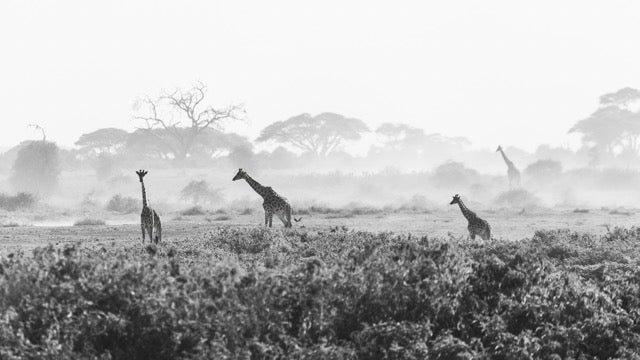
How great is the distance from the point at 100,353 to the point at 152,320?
0.50 meters

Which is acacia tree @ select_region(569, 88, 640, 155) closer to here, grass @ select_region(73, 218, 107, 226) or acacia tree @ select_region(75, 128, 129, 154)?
acacia tree @ select_region(75, 128, 129, 154)

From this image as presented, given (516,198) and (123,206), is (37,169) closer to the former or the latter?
(123,206)

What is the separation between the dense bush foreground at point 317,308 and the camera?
313 inches

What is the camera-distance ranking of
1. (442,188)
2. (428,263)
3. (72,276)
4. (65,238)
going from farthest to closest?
(442,188) < (65,238) < (428,263) < (72,276)

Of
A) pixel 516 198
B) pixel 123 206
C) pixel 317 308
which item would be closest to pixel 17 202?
pixel 123 206

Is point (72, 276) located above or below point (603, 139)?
below

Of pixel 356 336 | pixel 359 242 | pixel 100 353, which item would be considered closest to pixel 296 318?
pixel 356 336

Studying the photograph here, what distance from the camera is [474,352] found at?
8953mm

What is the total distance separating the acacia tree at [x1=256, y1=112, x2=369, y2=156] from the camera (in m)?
80.7

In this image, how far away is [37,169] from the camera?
63000 mm

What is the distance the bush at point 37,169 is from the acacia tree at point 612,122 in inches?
1720

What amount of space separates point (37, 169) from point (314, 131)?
2775cm

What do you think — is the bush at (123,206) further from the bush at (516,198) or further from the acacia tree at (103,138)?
the acacia tree at (103,138)

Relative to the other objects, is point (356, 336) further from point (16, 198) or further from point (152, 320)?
point (16, 198)
